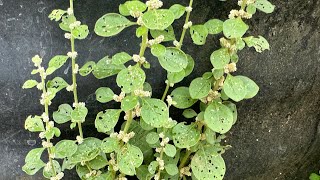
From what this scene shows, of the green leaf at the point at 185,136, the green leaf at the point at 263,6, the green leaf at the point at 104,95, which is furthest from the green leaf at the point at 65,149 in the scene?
the green leaf at the point at 263,6

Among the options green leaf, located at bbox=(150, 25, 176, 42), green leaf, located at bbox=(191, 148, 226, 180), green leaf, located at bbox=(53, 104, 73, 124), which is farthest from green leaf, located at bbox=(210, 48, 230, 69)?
green leaf, located at bbox=(53, 104, 73, 124)

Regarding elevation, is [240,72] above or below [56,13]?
below

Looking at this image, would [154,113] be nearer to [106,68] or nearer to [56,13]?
[106,68]

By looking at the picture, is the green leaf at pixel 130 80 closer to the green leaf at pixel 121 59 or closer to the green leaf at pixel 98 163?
the green leaf at pixel 121 59

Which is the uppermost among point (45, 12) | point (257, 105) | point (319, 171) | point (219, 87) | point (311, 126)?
point (45, 12)

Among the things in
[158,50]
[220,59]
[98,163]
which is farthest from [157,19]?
[98,163]

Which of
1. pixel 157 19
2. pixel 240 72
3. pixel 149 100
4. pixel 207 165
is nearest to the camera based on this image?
pixel 157 19

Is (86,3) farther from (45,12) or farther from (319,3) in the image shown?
(319,3)

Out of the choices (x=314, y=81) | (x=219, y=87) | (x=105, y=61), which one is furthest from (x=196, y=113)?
(x=314, y=81)
